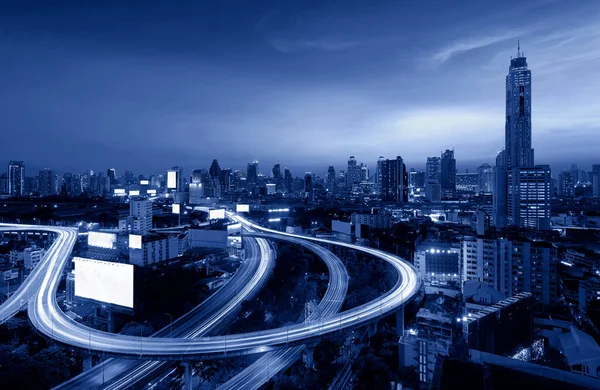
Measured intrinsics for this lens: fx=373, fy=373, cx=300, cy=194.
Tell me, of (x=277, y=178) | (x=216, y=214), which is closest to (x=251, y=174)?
(x=277, y=178)

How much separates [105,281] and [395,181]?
32391 millimetres

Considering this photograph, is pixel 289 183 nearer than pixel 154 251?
No

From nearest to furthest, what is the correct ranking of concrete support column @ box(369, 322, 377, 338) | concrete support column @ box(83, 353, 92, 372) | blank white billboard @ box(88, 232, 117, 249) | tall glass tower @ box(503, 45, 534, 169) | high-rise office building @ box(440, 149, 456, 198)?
1. concrete support column @ box(83, 353, 92, 372)
2. concrete support column @ box(369, 322, 377, 338)
3. blank white billboard @ box(88, 232, 117, 249)
4. tall glass tower @ box(503, 45, 534, 169)
5. high-rise office building @ box(440, 149, 456, 198)

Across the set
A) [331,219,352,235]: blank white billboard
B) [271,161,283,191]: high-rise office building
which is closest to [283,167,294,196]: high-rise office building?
[271,161,283,191]: high-rise office building

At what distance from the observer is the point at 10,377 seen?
5070 mm

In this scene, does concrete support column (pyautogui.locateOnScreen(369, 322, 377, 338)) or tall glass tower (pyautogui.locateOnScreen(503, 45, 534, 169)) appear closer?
concrete support column (pyautogui.locateOnScreen(369, 322, 377, 338))

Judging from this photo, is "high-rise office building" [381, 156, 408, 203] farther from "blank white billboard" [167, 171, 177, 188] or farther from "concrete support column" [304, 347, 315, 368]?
"concrete support column" [304, 347, 315, 368]

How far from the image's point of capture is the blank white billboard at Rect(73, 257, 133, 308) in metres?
8.20

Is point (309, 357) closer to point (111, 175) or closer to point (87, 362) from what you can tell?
point (87, 362)

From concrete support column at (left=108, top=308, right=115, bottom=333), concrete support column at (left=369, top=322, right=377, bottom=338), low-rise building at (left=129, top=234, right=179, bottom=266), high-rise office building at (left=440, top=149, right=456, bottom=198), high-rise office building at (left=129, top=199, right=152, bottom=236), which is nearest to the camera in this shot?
concrete support column at (left=369, top=322, right=377, bottom=338)

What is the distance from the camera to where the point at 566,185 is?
1448 inches

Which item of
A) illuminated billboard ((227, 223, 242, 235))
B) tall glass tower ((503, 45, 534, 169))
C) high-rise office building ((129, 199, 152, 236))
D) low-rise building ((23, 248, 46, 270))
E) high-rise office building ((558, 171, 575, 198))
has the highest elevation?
tall glass tower ((503, 45, 534, 169))

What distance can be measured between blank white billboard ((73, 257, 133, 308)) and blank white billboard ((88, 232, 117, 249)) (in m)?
4.05

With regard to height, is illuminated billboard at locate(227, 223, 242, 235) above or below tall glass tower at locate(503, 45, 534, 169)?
below
